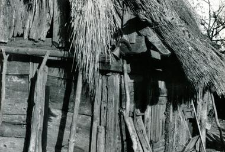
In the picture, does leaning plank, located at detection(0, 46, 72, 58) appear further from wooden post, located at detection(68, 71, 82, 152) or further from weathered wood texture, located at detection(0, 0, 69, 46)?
wooden post, located at detection(68, 71, 82, 152)

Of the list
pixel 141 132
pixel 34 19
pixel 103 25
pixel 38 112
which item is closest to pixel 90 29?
pixel 103 25

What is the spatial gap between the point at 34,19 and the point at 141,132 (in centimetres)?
254

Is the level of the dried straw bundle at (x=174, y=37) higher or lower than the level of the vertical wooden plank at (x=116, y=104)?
higher

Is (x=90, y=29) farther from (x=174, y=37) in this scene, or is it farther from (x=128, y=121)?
(x=128, y=121)

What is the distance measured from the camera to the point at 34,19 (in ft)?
17.3

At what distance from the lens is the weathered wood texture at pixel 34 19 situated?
514 cm

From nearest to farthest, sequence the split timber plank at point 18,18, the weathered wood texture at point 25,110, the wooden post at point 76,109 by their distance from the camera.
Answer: the wooden post at point 76,109 < the weathered wood texture at point 25,110 < the split timber plank at point 18,18

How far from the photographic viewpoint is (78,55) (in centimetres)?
477

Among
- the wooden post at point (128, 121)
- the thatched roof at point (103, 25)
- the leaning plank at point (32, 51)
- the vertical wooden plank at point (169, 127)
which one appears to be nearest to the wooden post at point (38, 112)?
the leaning plank at point (32, 51)

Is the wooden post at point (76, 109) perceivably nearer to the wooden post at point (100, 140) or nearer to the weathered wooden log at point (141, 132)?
the wooden post at point (100, 140)

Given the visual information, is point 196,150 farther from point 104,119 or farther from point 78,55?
point 78,55

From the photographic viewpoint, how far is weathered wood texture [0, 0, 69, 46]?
5141 mm

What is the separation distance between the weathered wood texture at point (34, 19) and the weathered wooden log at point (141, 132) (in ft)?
5.84

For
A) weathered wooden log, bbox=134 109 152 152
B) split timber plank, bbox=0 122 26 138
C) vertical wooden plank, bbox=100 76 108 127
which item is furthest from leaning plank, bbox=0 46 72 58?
weathered wooden log, bbox=134 109 152 152
